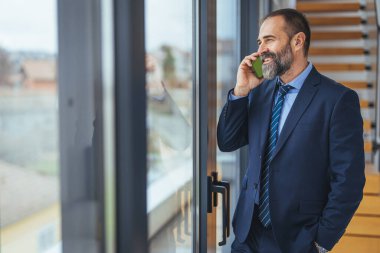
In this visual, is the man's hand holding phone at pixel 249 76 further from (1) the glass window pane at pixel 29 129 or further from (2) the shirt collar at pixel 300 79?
(1) the glass window pane at pixel 29 129

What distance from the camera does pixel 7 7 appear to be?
773 mm

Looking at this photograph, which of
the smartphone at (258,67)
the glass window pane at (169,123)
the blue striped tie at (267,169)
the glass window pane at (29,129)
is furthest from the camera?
the smartphone at (258,67)

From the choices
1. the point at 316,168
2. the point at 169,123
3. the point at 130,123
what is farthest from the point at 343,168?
the point at 130,123

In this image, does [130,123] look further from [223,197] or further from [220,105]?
[220,105]

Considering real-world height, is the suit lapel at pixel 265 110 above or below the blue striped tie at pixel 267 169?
above

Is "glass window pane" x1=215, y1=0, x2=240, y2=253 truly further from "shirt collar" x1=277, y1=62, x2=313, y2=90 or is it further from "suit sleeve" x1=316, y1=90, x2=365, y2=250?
"suit sleeve" x1=316, y1=90, x2=365, y2=250

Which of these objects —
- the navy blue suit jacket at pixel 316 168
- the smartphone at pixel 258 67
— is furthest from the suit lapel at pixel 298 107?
the smartphone at pixel 258 67

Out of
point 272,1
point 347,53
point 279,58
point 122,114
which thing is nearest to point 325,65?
point 347,53

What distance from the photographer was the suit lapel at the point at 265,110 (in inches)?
69.2

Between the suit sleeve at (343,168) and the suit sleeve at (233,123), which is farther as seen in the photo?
the suit sleeve at (233,123)

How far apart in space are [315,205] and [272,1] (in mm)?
2891

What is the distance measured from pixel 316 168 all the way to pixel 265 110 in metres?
0.32

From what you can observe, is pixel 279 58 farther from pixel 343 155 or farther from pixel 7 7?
pixel 7 7

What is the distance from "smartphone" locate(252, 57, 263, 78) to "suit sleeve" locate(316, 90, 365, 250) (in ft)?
1.22
